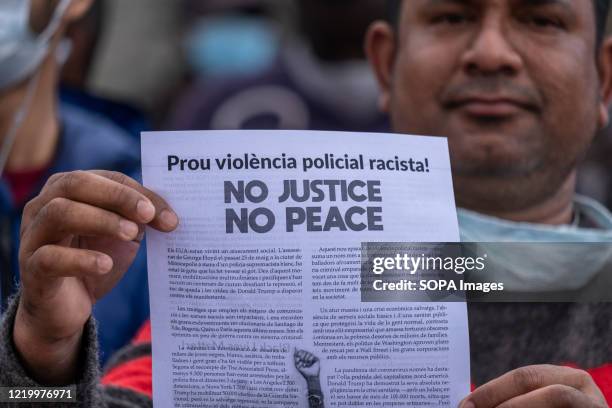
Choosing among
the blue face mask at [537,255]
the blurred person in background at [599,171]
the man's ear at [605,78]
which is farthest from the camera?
the blurred person in background at [599,171]

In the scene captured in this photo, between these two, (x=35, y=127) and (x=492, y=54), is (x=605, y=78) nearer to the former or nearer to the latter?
(x=492, y=54)

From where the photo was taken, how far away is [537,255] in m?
2.22

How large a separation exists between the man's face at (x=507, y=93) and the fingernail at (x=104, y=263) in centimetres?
94

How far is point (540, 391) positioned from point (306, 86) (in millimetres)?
3770

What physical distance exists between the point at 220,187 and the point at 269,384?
339 millimetres

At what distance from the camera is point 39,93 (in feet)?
12.2

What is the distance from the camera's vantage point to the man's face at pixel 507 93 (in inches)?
97.0

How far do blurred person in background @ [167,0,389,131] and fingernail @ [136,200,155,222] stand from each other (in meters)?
3.22

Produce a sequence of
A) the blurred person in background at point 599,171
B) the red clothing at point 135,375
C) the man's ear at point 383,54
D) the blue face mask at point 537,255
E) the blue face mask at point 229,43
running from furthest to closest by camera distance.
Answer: the blue face mask at point 229,43 < the blurred person in background at point 599,171 < the man's ear at point 383,54 < the red clothing at point 135,375 < the blue face mask at point 537,255

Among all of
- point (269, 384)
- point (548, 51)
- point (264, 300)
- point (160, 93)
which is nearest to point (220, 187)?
point (264, 300)

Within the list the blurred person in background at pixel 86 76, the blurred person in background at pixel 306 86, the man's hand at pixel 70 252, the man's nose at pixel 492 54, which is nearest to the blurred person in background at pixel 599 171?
the blurred person in background at pixel 306 86

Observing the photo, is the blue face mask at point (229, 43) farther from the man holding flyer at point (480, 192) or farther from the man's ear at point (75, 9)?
the man holding flyer at point (480, 192)

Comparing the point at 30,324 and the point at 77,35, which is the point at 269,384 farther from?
the point at 77,35

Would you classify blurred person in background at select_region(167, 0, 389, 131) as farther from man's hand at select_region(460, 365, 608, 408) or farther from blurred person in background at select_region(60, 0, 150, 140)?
man's hand at select_region(460, 365, 608, 408)
